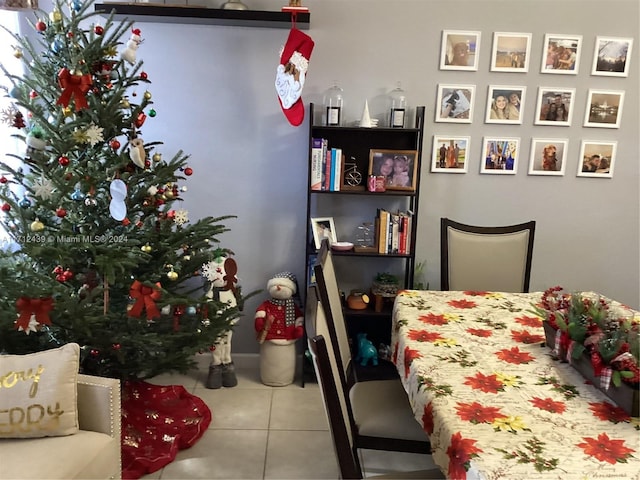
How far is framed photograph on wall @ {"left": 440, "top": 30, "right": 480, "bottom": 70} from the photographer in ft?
9.29

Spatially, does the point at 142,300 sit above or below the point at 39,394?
above

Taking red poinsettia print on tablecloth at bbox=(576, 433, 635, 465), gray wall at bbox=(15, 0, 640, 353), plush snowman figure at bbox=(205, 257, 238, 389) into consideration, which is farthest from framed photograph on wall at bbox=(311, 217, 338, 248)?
red poinsettia print on tablecloth at bbox=(576, 433, 635, 465)

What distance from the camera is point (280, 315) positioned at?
114 inches

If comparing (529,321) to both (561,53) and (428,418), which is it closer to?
(428,418)

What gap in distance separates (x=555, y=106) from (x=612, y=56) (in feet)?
1.34

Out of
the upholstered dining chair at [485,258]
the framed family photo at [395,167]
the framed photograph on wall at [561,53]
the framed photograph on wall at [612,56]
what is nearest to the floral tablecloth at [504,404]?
the upholstered dining chair at [485,258]

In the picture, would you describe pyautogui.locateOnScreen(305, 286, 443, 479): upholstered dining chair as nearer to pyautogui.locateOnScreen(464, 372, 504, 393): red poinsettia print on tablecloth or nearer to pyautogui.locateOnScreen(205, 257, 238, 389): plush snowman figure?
pyautogui.locateOnScreen(464, 372, 504, 393): red poinsettia print on tablecloth

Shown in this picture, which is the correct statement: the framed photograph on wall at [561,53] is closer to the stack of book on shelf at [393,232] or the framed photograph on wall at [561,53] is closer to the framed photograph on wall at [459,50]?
the framed photograph on wall at [459,50]

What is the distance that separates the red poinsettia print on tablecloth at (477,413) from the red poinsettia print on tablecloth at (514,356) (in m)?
0.34

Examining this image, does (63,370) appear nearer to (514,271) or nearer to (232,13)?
(232,13)

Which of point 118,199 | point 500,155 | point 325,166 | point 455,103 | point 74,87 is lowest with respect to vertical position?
point 118,199

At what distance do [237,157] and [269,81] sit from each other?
0.46 meters

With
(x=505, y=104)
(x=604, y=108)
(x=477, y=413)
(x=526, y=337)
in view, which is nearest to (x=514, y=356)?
(x=526, y=337)

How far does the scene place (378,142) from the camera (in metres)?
2.95
